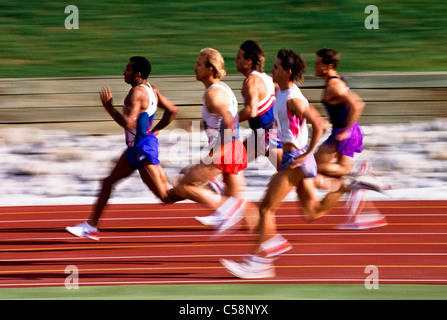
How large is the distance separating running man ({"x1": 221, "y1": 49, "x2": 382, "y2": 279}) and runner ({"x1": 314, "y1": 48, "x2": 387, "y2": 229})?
1390 mm

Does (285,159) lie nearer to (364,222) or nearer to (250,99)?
(250,99)

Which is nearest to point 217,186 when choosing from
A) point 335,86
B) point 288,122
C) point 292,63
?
point 335,86

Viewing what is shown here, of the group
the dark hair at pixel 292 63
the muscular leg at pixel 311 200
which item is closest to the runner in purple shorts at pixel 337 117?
the muscular leg at pixel 311 200

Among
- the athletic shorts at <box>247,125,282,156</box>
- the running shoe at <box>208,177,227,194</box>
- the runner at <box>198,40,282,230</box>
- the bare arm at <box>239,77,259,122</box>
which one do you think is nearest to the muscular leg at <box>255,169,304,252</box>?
the bare arm at <box>239,77,259,122</box>

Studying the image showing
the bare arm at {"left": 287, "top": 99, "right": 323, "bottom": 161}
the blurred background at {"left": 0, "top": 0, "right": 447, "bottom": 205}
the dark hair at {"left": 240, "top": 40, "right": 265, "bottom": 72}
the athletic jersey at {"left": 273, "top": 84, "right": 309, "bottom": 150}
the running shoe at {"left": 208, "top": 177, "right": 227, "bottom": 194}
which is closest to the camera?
the bare arm at {"left": 287, "top": 99, "right": 323, "bottom": 161}

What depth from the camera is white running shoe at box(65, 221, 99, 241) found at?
8336mm

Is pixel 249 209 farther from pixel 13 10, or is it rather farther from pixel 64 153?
pixel 13 10

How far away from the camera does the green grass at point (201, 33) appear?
15.4 meters

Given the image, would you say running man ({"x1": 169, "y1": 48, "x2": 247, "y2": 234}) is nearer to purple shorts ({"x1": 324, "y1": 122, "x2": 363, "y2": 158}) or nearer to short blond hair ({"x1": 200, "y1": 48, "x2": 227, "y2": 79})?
short blond hair ({"x1": 200, "y1": 48, "x2": 227, "y2": 79})

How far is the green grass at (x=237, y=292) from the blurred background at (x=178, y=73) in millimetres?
2678

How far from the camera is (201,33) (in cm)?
1658

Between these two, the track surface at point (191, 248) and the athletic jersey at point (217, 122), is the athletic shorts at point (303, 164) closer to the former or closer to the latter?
the athletic jersey at point (217, 122)

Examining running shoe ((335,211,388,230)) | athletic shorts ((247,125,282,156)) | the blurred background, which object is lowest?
running shoe ((335,211,388,230))

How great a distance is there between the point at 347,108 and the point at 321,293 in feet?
8.06
